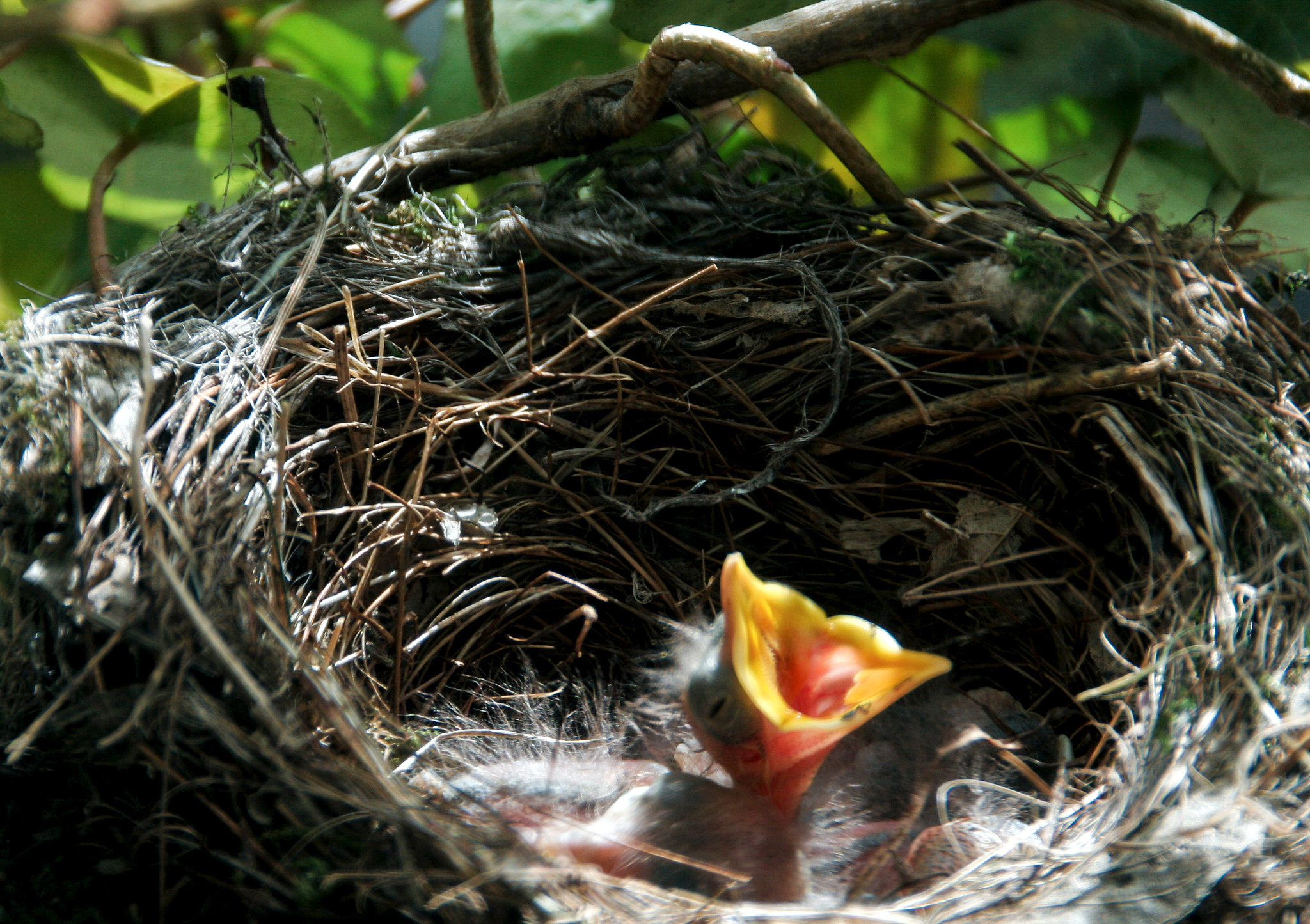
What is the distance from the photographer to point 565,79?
1159mm

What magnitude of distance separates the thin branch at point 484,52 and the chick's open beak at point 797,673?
69 centimetres

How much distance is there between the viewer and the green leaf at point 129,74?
100 centimetres

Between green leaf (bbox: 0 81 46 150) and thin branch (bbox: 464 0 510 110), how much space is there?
1.78ft

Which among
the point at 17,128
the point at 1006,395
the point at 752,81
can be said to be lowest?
the point at 1006,395

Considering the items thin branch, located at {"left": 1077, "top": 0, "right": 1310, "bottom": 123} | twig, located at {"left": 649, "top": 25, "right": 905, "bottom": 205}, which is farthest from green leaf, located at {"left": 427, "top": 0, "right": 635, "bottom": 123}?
thin branch, located at {"left": 1077, "top": 0, "right": 1310, "bottom": 123}

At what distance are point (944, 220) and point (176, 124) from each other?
941 mm

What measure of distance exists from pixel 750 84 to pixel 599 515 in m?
0.52

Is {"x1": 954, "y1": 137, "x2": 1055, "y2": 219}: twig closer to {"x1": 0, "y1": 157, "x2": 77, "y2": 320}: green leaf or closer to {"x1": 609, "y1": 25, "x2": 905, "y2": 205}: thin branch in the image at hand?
{"x1": 609, "y1": 25, "x2": 905, "y2": 205}: thin branch

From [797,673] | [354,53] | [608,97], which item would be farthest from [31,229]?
[797,673]

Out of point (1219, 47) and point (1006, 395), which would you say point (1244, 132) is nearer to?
point (1219, 47)

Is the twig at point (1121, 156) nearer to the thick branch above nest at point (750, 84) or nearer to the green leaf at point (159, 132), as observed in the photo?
the thick branch above nest at point (750, 84)

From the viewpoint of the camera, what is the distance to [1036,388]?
32.2 inches

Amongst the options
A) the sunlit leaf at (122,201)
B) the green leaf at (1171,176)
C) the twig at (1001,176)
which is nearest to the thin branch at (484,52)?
the sunlit leaf at (122,201)

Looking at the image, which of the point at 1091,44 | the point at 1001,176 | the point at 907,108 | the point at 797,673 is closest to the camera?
the point at 797,673
